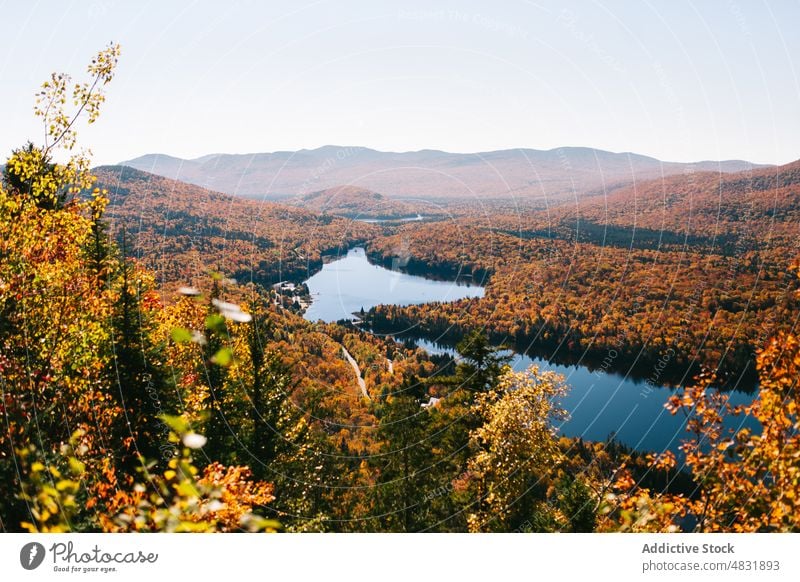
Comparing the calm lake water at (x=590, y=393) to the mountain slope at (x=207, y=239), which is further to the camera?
the calm lake water at (x=590, y=393)

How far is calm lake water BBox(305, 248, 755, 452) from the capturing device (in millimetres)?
49938

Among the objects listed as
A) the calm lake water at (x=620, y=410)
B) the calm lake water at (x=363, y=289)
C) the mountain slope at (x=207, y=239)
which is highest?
the mountain slope at (x=207, y=239)

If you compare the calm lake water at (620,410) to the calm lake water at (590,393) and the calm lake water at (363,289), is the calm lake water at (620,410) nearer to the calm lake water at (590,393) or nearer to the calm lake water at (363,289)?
the calm lake water at (590,393)

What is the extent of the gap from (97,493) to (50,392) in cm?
197

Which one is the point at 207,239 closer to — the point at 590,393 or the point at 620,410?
the point at 590,393

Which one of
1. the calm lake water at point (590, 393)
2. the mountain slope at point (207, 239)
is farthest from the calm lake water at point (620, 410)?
the mountain slope at point (207, 239)

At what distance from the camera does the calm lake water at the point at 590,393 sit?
49938mm

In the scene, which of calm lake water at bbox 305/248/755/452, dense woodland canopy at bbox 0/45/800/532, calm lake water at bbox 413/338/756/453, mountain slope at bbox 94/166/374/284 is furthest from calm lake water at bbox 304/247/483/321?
calm lake water at bbox 413/338/756/453

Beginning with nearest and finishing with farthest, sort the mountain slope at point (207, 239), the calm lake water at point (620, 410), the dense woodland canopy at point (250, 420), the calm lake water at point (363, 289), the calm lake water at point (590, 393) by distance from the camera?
1. the dense woodland canopy at point (250, 420)
2. the mountain slope at point (207, 239)
3. the calm lake water at point (620, 410)
4. the calm lake water at point (590, 393)
5. the calm lake water at point (363, 289)

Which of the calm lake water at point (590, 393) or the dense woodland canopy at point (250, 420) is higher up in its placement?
the dense woodland canopy at point (250, 420)

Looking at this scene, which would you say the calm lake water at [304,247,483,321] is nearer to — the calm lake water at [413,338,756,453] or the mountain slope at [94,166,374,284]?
the mountain slope at [94,166,374,284]

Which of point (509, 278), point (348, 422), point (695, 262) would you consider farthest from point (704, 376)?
point (695, 262)

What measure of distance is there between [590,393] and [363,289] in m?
41.6
